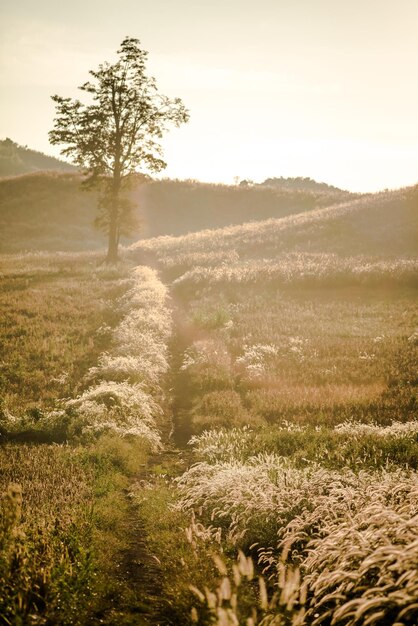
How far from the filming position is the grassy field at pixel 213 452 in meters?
4.92

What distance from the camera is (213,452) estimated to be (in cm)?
1024

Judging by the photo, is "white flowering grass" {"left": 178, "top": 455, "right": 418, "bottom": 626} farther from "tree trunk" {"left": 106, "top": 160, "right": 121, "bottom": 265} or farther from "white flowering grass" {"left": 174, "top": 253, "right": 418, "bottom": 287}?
"tree trunk" {"left": 106, "top": 160, "right": 121, "bottom": 265}

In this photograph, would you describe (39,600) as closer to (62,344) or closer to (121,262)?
(62,344)

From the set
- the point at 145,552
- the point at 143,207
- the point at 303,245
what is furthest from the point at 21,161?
the point at 145,552

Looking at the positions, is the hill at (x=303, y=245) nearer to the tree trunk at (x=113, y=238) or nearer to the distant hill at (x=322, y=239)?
the distant hill at (x=322, y=239)

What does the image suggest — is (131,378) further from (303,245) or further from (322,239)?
(322,239)

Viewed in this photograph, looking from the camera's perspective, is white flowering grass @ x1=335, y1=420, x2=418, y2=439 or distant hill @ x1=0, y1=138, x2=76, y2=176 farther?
distant hill @ x1=0, y1=138, x2=76, y2=176

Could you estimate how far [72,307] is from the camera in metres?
24.8

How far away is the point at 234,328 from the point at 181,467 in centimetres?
1239

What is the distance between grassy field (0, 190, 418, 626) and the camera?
4.92 meters

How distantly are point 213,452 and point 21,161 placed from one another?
449ft

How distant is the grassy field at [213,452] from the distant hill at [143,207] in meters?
36.1

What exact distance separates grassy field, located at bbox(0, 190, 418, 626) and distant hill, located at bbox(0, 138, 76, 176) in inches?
4248

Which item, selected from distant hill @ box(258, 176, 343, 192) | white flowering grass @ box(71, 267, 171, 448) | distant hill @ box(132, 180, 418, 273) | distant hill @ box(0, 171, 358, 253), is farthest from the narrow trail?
distant hill @ box(258, 176, 343, 192)
